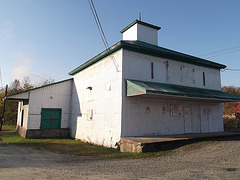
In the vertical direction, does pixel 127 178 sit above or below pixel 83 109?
below

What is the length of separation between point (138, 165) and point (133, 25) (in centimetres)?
1213

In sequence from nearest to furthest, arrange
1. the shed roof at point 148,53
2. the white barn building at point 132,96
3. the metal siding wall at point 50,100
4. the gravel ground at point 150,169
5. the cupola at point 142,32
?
1. the gravel ground at point 150,169
2. the white barn building at point 132,96
3. the shed roof at point 148,53
4. the cupola at point 142,32
5. the metal siding wall at point 50,100

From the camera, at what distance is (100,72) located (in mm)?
13156

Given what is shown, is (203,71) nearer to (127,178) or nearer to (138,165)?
(138,165)

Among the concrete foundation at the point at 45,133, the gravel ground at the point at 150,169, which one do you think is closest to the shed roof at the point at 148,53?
the concrete foundation at the point at 45,133

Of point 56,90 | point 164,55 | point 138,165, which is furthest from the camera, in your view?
point 56,90

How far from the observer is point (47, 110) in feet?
52.6

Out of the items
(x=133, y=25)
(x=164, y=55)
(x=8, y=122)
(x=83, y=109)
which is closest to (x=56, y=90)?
(x=83, y=109)

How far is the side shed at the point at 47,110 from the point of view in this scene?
1521cm

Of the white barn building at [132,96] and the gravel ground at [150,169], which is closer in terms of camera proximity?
the gravel ground at [150,169]

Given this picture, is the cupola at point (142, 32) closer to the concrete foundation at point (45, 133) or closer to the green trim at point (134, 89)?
the green trim at point (134, 89)

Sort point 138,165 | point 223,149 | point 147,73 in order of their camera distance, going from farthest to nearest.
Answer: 1. point 147,73
2. point 223,149
3. point 138,165

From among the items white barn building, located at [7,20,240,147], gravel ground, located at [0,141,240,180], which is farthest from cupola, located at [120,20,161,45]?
gravel ground, located at [0,141,240,180]

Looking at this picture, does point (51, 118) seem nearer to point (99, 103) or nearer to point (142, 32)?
point (99, 103)
